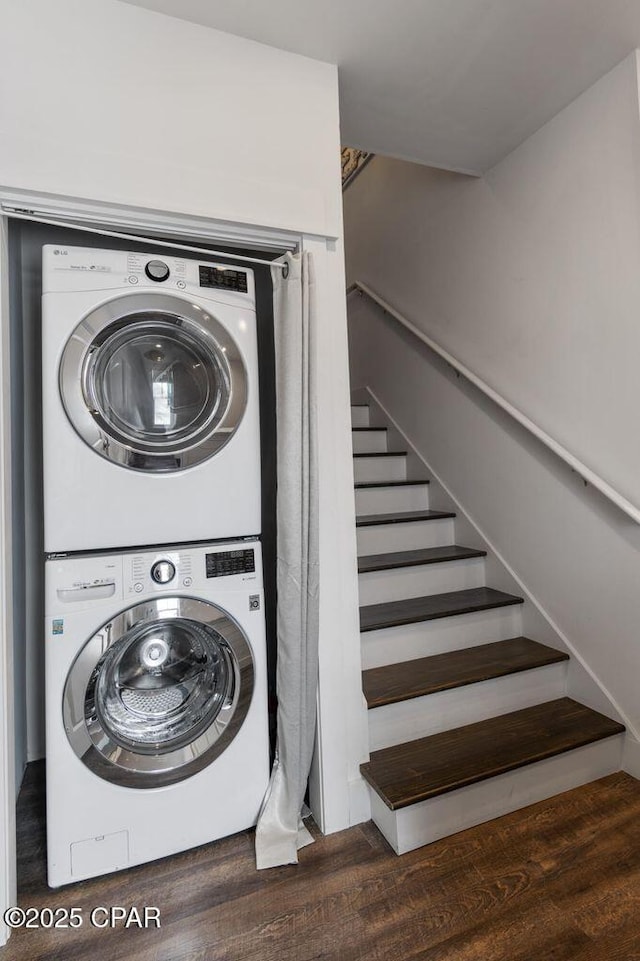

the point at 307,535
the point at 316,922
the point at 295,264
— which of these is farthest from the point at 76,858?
the point at 295,264

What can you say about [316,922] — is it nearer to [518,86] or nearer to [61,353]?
[61,353]

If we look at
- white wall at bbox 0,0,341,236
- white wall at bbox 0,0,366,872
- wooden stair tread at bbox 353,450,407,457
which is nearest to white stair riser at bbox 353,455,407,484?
wooden stair tread at bbox 353,450,407,457

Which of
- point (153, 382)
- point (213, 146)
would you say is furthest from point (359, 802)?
point (213, 146)

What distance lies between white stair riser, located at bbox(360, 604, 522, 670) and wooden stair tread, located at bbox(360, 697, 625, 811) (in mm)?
323

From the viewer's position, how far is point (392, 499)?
2.99 metres

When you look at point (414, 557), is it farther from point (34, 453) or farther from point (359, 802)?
point (34, 453)

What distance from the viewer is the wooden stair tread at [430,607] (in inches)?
81.8

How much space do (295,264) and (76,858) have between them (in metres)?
1.83

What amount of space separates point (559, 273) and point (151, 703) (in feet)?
7.40

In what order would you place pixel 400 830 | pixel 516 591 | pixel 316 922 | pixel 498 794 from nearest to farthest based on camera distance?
pixel 316 922 → pixel 400 830 → pixel 498 794 → pixel 516 591

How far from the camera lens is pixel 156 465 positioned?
60.0 inches

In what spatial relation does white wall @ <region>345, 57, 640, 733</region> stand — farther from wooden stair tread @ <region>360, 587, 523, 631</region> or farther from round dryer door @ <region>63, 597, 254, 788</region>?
round dryer door @ <region>63, 597, 254, 788</region>

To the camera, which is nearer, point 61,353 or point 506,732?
point 61,353

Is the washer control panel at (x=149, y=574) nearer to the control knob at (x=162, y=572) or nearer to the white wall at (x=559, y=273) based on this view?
the control knob at (x=162, y=572)
